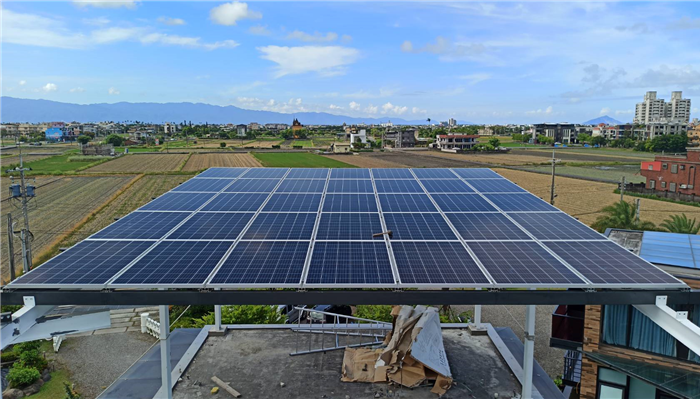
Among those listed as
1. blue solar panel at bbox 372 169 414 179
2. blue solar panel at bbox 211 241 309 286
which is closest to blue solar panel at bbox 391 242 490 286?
blue solar panel at bbox 211 241 309 286

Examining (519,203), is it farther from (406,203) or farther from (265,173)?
(265,173)

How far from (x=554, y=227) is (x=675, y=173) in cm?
6919

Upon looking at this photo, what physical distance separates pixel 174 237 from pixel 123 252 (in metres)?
1.51

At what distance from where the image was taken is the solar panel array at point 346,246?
1059 centimetres

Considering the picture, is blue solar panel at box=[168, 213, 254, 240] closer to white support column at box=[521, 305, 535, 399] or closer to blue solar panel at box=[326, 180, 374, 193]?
blue solar panel at box=[326, 180, 374, 193]

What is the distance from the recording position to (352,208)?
1623 cm

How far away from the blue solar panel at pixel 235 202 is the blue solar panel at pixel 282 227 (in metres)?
1.23

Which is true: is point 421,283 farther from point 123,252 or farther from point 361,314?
point 361,314

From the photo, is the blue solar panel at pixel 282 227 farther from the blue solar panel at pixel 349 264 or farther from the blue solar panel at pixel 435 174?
the blue solar panel at pixel 435 174

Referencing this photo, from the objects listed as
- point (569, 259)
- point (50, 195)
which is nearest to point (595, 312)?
point (569, 259)

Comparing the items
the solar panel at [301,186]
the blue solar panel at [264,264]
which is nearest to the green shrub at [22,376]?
the solar panel at [301,186]

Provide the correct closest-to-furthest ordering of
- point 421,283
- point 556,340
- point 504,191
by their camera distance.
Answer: point 421,283, point 556,340, point 504,191

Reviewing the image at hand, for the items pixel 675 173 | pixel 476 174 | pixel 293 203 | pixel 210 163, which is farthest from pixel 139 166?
pixel 675 173

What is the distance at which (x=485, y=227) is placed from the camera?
14.2 m
